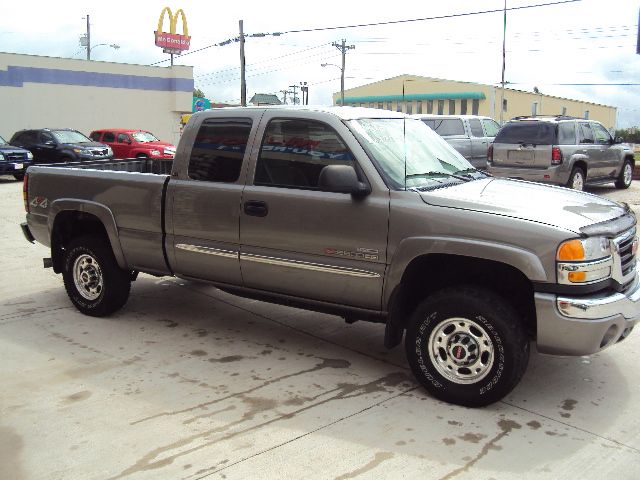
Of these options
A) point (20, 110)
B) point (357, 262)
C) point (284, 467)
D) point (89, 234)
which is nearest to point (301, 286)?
point (357, 262)

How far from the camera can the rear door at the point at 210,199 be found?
4.73 metres

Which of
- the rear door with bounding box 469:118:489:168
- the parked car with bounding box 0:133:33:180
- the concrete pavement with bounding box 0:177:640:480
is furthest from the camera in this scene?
the parked car with bounding box 0:133:33:180

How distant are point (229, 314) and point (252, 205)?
1.69 meters

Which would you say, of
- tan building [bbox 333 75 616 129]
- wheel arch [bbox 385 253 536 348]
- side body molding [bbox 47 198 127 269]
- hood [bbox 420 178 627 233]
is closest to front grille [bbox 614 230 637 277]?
hood [bbox 420 178 627 233]

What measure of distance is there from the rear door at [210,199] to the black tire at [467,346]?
153cm

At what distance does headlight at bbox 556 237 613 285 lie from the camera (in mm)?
3523

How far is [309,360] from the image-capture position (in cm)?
475

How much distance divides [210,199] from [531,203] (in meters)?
2.34

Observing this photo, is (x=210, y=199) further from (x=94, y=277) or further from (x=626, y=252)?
(x=626, y=252)

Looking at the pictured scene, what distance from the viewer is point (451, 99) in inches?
2685

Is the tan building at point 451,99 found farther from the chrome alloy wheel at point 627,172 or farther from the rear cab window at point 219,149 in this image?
the rear cab window at point 219,149

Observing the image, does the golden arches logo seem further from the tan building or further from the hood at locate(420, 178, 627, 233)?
the hood at locate(420, 178, 627, 233)

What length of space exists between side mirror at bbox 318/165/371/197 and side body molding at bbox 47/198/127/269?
2.26 meters

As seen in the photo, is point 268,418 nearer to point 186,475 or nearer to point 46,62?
point 186,475
